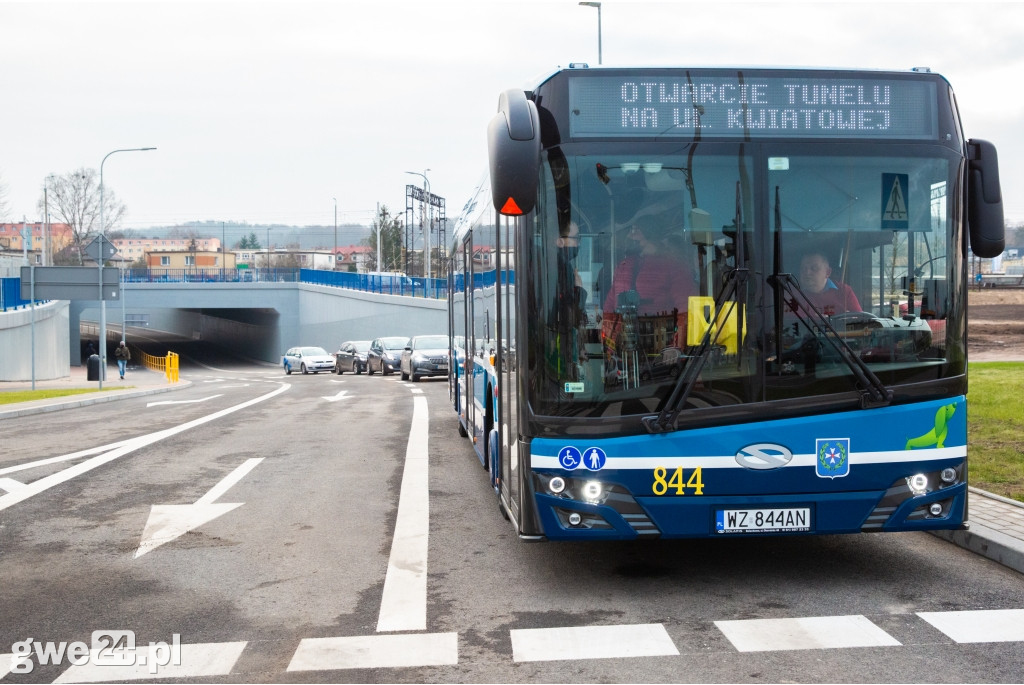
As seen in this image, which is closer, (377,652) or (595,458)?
(377,652)

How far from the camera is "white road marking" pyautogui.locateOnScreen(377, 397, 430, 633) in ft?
18.5

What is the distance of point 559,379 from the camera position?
230 inches

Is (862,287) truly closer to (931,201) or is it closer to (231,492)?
(931,201)

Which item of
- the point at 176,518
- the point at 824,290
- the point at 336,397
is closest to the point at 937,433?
the point at 824,290

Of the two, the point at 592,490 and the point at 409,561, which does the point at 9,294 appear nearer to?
the point at 409,561

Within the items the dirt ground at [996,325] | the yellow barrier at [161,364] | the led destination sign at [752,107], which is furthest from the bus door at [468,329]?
the yellow barrier at [161,364]

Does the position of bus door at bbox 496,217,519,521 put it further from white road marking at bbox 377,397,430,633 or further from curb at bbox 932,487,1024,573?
curb at bbox 932,487,1024,573

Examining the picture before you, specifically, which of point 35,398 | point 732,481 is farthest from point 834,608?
point 35,398

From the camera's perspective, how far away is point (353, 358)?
44938mm

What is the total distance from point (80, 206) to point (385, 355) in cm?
6724

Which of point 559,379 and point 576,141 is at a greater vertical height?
point 576,141

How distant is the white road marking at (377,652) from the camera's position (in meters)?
4.85

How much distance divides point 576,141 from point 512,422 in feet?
5.44

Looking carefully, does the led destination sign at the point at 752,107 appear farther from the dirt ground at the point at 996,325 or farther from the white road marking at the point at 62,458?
the dirt ground at the point at 996,325
